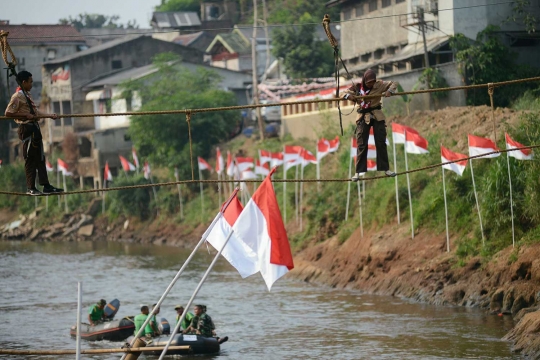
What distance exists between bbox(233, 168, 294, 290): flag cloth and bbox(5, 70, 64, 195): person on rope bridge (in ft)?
8.69

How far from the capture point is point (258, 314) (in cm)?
2925

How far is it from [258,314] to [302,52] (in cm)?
2654

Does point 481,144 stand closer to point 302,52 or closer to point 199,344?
point 199,344

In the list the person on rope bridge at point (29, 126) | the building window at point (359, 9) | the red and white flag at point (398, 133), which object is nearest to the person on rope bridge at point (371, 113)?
the person on rope bridge at point (29, 126)

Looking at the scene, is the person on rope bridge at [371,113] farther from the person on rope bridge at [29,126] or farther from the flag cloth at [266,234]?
the person on rope bridge at [29,126]

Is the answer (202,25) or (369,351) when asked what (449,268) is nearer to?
(369,351)

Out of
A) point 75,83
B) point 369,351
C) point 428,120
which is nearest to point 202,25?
point 75,83

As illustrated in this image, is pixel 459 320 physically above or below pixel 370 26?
below

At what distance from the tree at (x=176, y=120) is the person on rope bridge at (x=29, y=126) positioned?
3617cm

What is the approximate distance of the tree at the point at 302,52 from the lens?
53.9 m

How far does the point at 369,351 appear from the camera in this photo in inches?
919

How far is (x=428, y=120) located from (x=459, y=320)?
1327cm

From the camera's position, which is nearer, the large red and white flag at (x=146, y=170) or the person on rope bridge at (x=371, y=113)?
the person on rope bridge at (x=371, y=113)

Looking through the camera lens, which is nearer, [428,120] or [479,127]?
[479,127]
